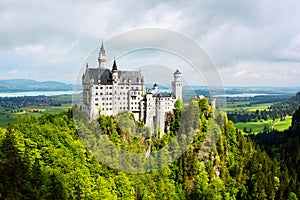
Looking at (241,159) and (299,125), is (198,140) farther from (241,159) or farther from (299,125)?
(299,125)

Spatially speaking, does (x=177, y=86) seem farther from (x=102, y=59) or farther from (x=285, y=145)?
(x=285, y=145)

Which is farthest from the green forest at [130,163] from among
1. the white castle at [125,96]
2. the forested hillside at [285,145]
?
the forested hillside at [285,145]

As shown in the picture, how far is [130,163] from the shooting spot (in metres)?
50.7

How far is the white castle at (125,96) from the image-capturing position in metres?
50.6

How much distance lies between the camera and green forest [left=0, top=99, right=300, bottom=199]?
3488 cm

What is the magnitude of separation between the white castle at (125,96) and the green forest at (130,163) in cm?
135

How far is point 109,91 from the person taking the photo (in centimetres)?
5166

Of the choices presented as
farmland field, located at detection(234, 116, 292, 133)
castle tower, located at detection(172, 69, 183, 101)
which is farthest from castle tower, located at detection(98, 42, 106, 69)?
farmland field, located at detection(234, 116, 292, 133)

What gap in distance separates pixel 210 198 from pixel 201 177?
3.85m

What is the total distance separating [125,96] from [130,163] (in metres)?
10.3

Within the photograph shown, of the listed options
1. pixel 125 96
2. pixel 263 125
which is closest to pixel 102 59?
pixel 125 96

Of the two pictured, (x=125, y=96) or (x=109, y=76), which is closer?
(x=125, y=96)

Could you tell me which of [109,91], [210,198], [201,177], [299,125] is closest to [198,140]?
[201,177]

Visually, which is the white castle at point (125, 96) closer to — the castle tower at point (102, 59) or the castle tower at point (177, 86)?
the castle tower at point (177, 86)
